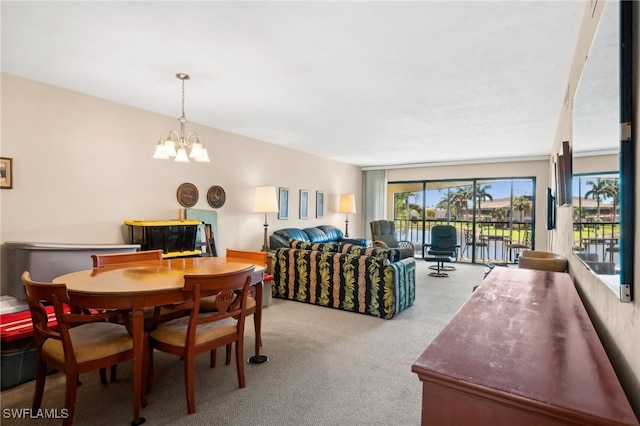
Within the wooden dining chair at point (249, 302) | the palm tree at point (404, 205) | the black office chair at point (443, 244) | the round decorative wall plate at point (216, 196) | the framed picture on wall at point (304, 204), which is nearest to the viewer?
the wooden dining chair at point (249, 302)

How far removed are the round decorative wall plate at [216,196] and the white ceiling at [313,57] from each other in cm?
96

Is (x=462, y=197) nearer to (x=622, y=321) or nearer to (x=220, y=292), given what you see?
(x=220, y=292)

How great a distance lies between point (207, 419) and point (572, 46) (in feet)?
11.2

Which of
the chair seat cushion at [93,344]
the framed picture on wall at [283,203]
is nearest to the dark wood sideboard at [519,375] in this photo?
the chair seat cushion at [93,344]

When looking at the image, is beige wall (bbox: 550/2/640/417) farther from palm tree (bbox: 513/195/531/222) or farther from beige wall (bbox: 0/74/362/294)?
palm tree (bbox: 513/195/531/222)

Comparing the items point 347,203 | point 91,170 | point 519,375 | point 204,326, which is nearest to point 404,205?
point 347,203

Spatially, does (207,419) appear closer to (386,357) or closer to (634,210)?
(386,357)

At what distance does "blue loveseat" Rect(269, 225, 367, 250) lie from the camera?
18.4 feet

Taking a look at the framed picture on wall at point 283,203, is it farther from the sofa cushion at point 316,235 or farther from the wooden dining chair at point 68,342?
the wooden dining chair at point 68,342

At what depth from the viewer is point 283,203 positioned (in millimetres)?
6094

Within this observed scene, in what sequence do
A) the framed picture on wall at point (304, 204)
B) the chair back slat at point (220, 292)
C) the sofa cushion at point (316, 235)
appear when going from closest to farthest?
the chair back slat at point (220, 292) < the sofa cushion at point (316, 235) < the framed picture on wall at point (304, 204)

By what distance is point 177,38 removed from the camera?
2275 mm

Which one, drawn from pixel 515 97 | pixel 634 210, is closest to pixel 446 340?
pixel 634 210

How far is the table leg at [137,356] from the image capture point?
1833 mm
